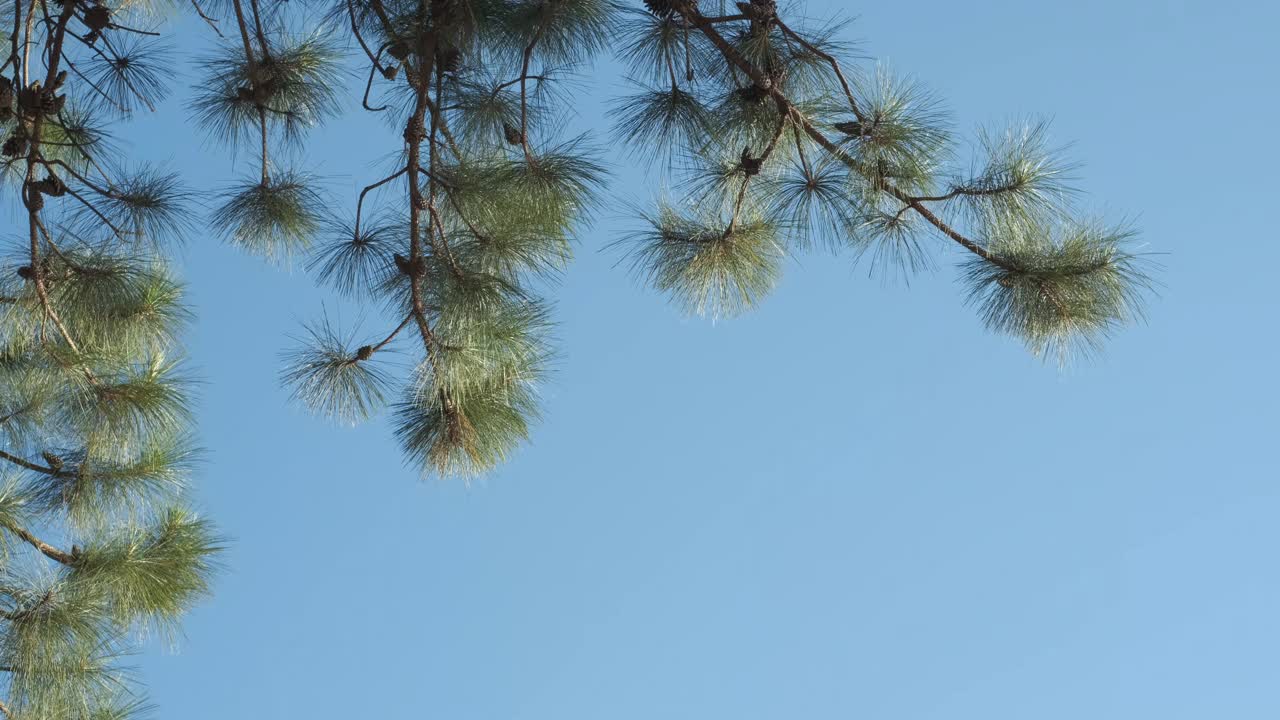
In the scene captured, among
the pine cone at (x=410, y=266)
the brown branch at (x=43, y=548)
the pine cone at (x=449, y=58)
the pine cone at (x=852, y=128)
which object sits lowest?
the brown branch at (x=43, y=548)

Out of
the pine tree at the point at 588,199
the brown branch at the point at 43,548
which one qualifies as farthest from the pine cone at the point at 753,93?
the brown branch at the point at 43,548

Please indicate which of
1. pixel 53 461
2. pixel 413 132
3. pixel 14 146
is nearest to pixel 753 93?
pixel 413 132

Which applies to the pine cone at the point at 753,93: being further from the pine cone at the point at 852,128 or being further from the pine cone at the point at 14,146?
the pine cone at the point at 14,146

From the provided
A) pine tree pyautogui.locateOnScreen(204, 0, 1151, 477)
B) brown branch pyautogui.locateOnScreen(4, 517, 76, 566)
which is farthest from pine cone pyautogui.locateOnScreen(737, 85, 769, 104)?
brown branch pyautogui.locateOnScreen(4, 517, 76, 566)

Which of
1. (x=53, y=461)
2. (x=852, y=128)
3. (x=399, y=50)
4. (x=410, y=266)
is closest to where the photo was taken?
(x=852, y=128)

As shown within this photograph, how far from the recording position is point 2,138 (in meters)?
3.40

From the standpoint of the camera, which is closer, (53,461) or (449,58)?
(449,58)

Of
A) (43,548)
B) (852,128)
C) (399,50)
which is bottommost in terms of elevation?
(43,548)

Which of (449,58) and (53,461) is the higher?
(449,58)

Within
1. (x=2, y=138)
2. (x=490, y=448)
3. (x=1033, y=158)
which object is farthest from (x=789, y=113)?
(x=2, y=138)

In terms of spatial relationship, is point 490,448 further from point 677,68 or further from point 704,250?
point 677,68

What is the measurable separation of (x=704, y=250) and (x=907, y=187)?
50 cm

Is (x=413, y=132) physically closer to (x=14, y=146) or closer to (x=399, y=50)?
(x=399, y=50)

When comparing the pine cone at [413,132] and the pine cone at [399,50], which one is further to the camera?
the pine cone at [399,50]
